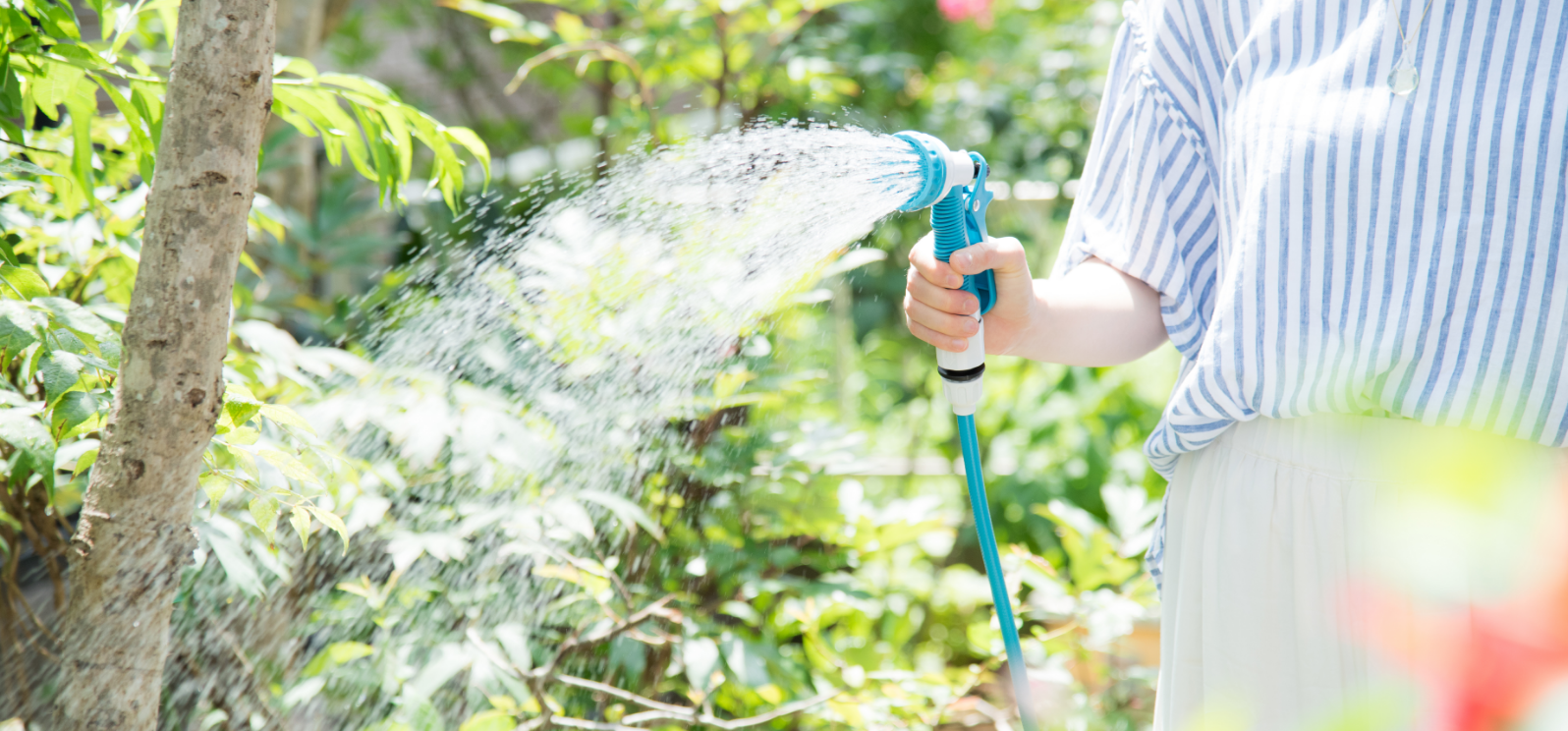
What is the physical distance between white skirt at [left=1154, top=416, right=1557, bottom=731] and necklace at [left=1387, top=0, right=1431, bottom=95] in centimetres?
26

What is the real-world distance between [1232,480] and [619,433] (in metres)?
0.84

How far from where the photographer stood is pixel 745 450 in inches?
62.4

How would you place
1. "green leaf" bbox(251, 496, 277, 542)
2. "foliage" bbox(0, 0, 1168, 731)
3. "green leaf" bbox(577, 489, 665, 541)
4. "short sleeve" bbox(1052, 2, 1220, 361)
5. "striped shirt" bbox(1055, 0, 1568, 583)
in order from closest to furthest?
"striped shirt" bbox(1055, 0, 1568, 583) → "green leaf" bbox(251, 496, 277, 542) → "short sleeve" bbox(1052, 2, 1220, 361) → "foliage" bbox(0, 0, 1168, 731) → "green leaf" bbox(577, 489, 665, 541)

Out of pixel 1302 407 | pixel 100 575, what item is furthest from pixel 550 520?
pixel 1302 407

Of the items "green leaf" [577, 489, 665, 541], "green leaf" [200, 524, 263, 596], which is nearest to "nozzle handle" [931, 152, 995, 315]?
"green leaf" [577, 489, 665, 541]

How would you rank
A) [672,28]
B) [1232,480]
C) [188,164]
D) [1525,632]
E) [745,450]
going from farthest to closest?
1. [672,28]
2. [745,450]
3. [1232,480]
4. [188,164]
5. [1525,632]

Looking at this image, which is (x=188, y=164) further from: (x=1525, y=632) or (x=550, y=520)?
(x=1525, y=632)

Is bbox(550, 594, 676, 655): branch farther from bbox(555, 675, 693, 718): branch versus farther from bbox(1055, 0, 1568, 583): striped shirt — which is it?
bbox(1055, 0, 1568, 583): striped shirt

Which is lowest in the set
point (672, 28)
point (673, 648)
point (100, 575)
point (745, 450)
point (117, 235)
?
point (673, 648)

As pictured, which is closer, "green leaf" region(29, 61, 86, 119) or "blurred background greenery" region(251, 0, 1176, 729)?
"green leaf" region(29, 61, 86, 119)

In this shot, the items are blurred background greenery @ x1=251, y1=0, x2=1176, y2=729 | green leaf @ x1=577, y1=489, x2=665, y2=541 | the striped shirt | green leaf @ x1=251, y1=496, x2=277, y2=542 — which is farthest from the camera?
blurred background greenery @ x1=251, y1=0, x2=1176, y2=729

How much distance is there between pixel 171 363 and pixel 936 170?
0.63 meters

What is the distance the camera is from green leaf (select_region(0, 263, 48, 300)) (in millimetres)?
832

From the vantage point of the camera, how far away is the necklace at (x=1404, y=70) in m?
0.75
